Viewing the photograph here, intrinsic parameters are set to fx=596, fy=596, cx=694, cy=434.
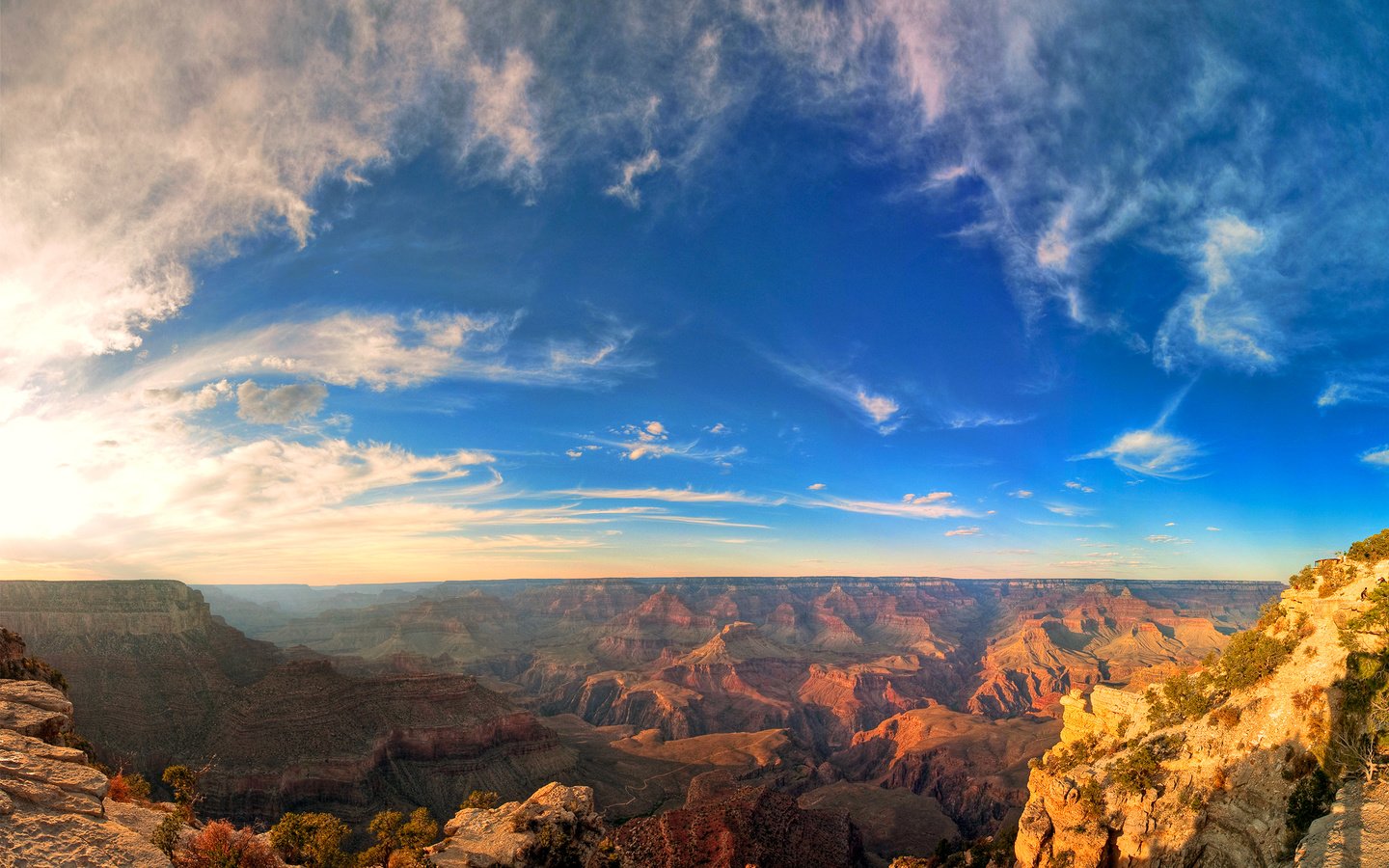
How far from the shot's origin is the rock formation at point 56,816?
12234mm

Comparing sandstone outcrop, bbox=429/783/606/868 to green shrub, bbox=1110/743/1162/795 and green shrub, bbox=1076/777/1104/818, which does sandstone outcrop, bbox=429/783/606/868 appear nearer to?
green shrub, bbox=1076/777/1104/818

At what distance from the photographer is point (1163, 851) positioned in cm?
2491

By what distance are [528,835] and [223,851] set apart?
10.1 m

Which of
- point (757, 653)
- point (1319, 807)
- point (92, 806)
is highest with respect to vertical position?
point (92, 806)

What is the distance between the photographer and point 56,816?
13.4m

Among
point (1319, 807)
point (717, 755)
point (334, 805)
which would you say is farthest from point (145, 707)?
point (1319, 807)

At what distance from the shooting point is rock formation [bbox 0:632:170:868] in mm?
12234

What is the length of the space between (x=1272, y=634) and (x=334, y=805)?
86.6m

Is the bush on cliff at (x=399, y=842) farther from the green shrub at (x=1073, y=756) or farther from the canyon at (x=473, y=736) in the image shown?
the green shrub at (x=1073, y=756)

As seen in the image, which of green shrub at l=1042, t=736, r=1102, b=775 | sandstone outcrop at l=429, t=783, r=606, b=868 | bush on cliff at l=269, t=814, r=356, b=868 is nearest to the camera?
sandstone outcrop at l=429, t=783, r=606, b=868

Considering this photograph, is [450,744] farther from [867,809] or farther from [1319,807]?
[1319,807]

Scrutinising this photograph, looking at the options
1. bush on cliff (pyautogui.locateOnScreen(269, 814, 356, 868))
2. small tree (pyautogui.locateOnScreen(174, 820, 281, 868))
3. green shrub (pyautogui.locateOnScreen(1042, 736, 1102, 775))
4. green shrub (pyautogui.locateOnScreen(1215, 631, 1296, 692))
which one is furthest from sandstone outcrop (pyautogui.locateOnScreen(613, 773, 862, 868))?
green shrub (pyautogui.locateOnScreen(1215, 631, 1296, 692))

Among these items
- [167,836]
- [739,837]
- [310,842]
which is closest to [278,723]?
[310,842]

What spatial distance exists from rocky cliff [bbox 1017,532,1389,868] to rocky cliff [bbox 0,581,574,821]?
241 feet
